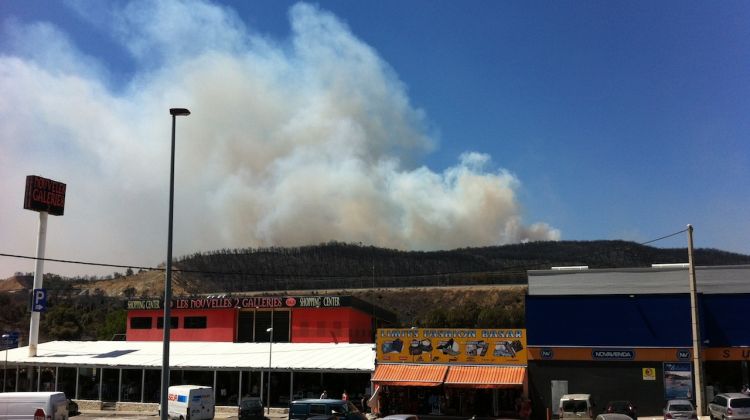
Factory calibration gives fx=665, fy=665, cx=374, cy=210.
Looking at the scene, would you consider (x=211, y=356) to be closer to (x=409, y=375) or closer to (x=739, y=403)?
(x=409, y=375)

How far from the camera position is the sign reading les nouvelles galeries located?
58719mm

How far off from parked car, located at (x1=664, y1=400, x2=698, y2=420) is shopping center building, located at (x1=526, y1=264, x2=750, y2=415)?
29.1ft

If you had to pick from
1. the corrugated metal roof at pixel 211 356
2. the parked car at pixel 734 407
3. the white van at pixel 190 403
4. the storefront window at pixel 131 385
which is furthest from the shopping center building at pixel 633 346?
the storefront window at pixel 131 385

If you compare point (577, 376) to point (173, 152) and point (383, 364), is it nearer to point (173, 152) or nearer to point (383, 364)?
point (383, 364)

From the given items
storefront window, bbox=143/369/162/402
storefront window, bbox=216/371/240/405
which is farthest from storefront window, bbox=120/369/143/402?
storefront window, bbox=216/371/240/405

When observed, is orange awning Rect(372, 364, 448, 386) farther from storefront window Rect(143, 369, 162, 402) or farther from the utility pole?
storefront window Rect(143, 369, 162, 402)

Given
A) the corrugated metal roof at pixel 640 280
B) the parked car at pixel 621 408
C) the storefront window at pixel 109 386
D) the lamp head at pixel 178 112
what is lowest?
the storefront window at pixel 109 386

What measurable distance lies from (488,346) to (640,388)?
967 centimetres

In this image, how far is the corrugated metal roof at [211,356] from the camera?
1962 inches

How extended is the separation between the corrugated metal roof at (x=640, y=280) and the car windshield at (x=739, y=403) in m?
14.8

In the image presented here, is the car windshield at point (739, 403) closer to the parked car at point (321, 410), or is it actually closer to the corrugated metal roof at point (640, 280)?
the corrugated metal roof at point (640, 280)

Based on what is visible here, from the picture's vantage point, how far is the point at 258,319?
200ft

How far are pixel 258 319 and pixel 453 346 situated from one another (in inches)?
884

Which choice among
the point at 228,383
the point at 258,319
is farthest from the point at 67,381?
the point at 258,319
